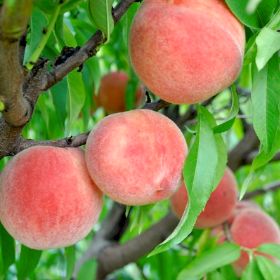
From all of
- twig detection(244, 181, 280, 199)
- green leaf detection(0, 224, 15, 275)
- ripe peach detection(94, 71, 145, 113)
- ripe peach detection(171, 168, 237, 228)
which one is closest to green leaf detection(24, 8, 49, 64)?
green leaf detection(0, 224, 15, 275)

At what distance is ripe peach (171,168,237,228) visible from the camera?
1448 mm

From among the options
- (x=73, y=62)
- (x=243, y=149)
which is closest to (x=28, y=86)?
(x=73, y=62)

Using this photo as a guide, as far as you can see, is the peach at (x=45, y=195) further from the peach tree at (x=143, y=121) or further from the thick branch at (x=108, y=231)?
the thick branch at (x=108, y=231)

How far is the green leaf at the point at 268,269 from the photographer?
3.31ft

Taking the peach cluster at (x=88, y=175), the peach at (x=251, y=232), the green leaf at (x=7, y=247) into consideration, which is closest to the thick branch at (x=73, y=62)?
the peach cluster at (x=88, y=175)

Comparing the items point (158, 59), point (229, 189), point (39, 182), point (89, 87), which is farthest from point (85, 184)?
point (229, 189)

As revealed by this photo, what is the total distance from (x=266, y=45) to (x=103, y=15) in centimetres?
20

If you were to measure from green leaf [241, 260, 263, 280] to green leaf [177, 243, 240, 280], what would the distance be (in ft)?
0.10

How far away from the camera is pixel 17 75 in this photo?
635 mm

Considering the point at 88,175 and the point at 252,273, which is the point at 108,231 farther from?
the point at 88,175

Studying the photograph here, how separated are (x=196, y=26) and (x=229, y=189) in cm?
76

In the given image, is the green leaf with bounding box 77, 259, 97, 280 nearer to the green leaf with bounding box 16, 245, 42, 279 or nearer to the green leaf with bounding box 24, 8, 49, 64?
the green leaf with bounding box 16, 245, 42, 279

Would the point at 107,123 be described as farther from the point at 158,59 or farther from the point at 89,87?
the point at 89,87

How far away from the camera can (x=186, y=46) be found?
2.47 ft
